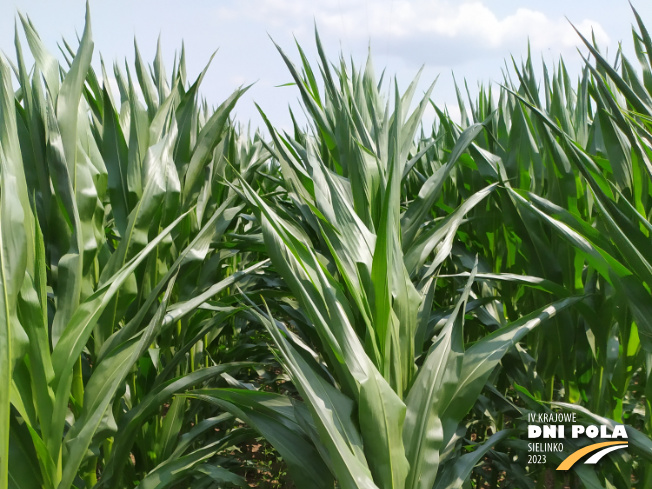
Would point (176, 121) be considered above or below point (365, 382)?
above

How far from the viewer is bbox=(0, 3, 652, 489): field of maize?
2.87 feet

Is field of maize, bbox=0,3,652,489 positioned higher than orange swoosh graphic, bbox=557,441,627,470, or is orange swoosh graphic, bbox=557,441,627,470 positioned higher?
field of maize, bbox=0,3,652,489

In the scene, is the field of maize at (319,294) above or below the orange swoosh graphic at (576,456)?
above

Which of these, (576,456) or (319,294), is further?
(576,456)

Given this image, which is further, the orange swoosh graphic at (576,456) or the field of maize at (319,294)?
the orange swoosh graphic at (576,456)

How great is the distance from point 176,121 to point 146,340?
772 millimetres

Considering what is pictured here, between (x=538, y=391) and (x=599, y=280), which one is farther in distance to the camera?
(x=538, y=391)

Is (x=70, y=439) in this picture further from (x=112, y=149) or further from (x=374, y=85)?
(x=374, y=85)

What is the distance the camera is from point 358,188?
1.22 metres

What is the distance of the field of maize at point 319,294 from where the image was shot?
88cm

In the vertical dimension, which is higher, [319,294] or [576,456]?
[319,294]

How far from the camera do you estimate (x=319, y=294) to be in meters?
0.95

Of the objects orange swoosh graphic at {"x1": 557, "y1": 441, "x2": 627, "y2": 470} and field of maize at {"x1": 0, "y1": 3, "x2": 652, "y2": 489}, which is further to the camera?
orange swoosh graphic at {"x1": 557, "y1": 441, "x2": 627, "y2": 470}

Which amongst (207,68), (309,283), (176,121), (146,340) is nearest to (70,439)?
(146,340)
